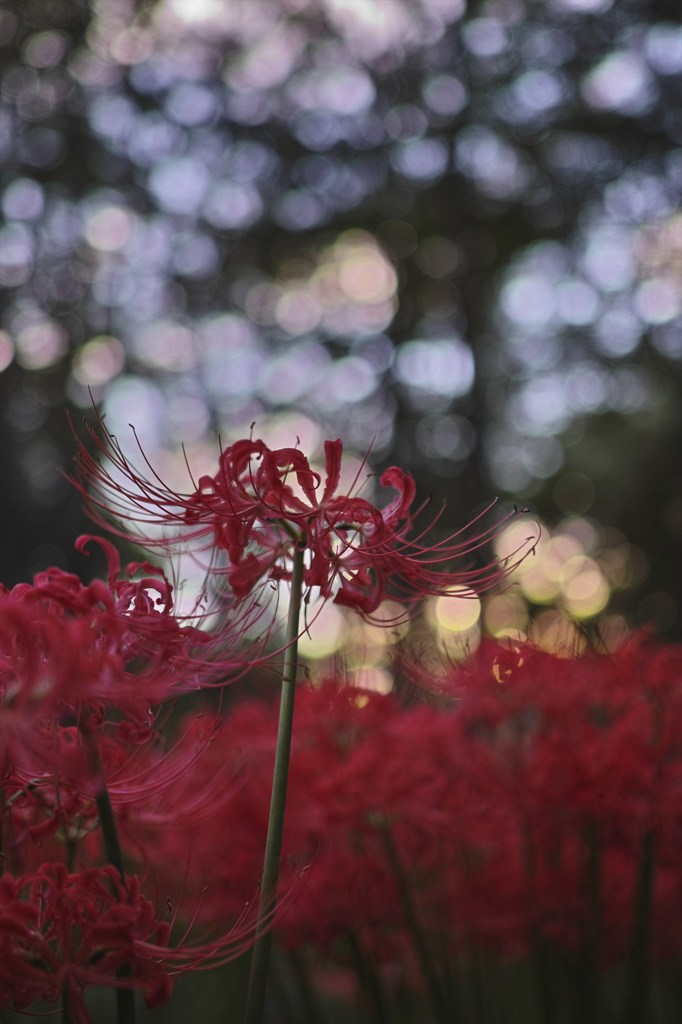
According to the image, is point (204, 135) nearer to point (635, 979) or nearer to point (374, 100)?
point (374, 100)

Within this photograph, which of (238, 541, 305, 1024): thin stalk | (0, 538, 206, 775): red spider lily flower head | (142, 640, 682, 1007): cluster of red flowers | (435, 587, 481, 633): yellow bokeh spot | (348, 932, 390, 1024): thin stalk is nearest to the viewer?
(0, 538, 206, 775): red spider lily flower head

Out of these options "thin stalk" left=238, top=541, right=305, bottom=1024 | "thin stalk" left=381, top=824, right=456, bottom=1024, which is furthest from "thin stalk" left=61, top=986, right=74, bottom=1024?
"thin stalk" left=381, top=824, right=456, bottom=1024

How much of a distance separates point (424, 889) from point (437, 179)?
12.2 ft

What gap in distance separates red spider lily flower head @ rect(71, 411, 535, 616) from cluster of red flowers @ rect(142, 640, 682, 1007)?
49 centimetres

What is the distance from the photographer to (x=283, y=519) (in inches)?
41.0

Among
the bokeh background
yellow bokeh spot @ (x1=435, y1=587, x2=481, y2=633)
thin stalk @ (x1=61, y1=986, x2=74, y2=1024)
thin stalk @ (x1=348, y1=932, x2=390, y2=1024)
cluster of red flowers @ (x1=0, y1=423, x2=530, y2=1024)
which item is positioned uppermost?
the bokeh background

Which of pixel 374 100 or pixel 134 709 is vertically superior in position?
pixel 374 100

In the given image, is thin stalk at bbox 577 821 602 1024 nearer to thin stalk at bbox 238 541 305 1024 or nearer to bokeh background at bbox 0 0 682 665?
thin stalk at bbox 238 541 305 1024

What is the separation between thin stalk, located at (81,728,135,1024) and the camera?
876 millimetres

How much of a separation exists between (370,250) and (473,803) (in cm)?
406

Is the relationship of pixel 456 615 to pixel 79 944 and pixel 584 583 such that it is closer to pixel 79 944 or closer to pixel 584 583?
pixel 79 944

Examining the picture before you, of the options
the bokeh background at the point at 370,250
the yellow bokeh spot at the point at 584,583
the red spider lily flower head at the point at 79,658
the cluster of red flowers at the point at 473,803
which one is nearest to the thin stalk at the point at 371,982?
the cluster of red flowers at the point at 473,803

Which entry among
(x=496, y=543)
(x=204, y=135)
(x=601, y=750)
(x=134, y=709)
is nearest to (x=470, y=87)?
(x=204, y=135)

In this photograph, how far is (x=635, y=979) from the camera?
1615 mm
